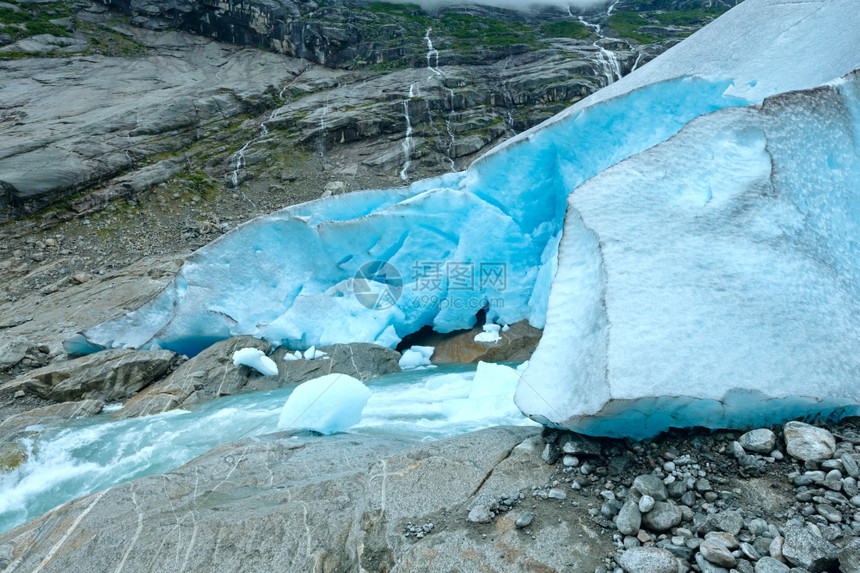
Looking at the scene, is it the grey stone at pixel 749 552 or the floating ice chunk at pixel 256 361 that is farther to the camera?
the floating ice chunk at pixel 256 361

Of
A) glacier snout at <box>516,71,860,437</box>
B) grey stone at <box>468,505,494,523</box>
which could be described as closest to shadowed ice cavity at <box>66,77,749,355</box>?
glacier snout at <box>516,71,860,437</box>

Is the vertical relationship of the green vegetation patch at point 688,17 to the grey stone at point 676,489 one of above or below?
above

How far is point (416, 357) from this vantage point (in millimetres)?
8320

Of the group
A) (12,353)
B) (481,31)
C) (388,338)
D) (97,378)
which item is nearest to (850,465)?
(388,338)

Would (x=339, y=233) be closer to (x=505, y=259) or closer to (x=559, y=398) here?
(x=505, y=259)

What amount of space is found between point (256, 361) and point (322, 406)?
3403 mm

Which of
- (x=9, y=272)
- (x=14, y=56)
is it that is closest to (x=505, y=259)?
(x=9, y=272)

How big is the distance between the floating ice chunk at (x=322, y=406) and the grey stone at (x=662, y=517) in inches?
→ 121

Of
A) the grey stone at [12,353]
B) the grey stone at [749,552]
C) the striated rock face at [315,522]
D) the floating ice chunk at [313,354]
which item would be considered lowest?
the grey stone at [12,353]

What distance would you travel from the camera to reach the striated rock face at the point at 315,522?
233cm

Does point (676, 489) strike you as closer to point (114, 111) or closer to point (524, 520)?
point (524, 520)

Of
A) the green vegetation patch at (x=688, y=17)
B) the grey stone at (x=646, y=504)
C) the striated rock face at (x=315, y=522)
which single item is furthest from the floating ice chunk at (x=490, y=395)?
the green vegetation patch at (x=688, y=17)

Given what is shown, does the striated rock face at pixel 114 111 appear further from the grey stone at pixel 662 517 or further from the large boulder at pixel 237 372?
Result: the grey stone at pixel 662 517

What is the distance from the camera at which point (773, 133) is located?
12.7ft
